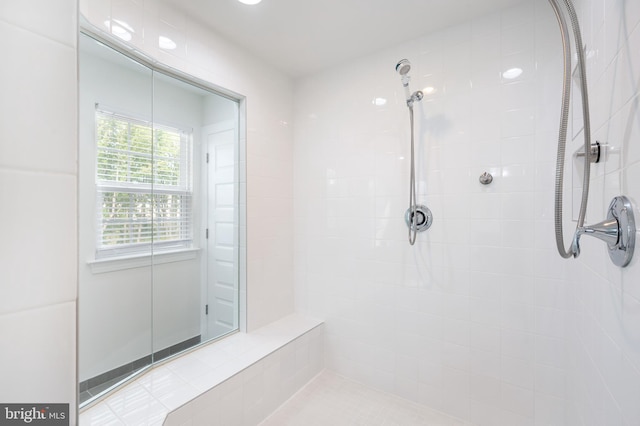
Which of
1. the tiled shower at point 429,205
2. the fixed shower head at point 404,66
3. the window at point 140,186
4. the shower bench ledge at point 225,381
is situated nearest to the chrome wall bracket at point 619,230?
the tiled shower at point 429,205

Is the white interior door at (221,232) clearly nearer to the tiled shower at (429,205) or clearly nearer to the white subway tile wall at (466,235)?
the tiled shower at (429,205)

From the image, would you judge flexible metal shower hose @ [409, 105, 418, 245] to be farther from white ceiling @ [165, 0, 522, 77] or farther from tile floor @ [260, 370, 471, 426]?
tile floor @ [260, 370, 471, 426]

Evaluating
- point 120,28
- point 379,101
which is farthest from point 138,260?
point 379,101

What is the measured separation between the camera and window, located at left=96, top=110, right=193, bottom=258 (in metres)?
1.76

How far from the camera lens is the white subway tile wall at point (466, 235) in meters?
1.50

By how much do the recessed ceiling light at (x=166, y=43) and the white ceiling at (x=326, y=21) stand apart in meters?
0.19

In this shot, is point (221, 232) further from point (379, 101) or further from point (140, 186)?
point (379, 101)

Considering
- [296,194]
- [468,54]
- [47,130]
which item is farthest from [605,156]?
[296,194]

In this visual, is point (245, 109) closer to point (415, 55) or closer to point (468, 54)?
point (415, 55)

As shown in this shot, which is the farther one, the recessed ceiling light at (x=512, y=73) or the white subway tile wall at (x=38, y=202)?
the recessed ceiling light at (x=512, y=73)

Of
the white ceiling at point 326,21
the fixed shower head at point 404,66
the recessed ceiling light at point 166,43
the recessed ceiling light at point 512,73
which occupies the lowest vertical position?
the recessed ceiling light at point 512,73

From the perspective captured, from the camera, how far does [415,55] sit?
1.92 meters

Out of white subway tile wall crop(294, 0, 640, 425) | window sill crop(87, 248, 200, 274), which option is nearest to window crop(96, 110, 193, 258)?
window sill crop(87, 248, 200, 274)

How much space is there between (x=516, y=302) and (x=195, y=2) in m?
2.43
